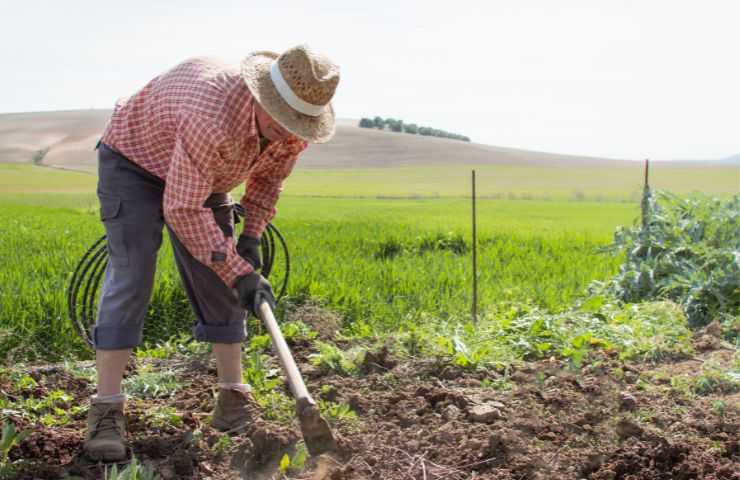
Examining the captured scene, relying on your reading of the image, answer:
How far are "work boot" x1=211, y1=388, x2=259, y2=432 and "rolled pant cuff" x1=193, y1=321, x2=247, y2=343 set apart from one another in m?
0.21

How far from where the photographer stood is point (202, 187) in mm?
2621

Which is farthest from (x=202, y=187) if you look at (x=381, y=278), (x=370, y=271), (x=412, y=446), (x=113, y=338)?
(x=370, y=271)

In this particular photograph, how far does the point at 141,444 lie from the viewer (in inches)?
116

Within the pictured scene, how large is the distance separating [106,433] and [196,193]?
3.33 feet

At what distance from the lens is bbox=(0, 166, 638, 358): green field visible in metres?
4.56

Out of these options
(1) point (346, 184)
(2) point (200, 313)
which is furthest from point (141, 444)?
(1) point (346, 184)

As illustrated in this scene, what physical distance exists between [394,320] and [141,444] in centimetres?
214

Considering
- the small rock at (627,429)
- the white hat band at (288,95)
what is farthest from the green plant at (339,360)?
the white hat band at (288,95)

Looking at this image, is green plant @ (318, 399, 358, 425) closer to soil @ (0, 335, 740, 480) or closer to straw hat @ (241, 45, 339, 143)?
soil @ (0, 335, 740, 480)

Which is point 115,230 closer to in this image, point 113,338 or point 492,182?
point 113,338

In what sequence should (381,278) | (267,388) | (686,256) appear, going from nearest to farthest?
(267,388) < (686,256) < (381,278)

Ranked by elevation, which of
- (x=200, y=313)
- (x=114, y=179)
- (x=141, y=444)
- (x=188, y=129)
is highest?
(x=188, y=129)

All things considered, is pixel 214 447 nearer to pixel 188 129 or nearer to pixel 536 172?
pixel 188 129

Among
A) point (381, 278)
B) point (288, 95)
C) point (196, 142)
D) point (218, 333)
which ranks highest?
point (288, 95)
